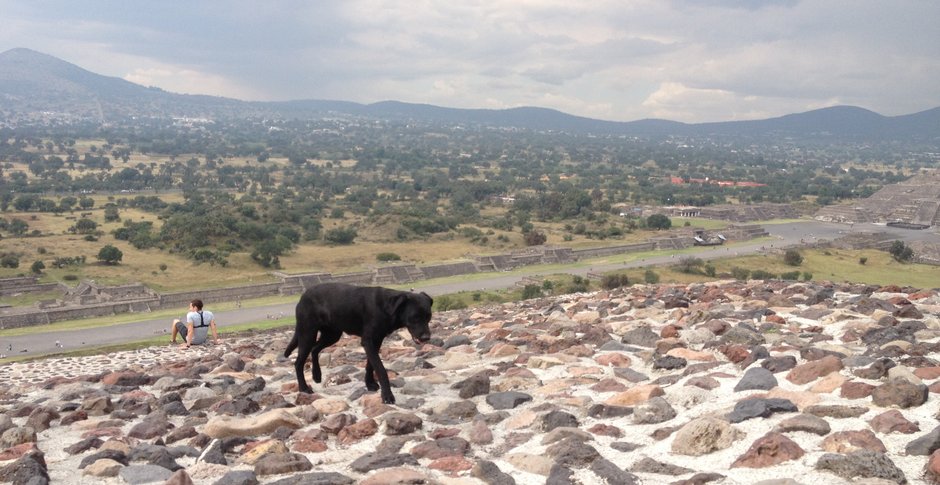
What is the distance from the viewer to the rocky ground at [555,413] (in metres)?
4.48

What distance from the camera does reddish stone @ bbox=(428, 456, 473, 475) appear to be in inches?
185

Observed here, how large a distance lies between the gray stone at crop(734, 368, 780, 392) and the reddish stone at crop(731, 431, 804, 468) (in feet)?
4.54

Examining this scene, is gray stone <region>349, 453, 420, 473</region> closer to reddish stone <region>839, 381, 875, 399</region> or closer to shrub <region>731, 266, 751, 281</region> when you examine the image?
reddish stone <region>839, 381, 875, 399</region>

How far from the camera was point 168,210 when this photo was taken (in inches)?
2532

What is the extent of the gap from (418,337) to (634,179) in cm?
11887

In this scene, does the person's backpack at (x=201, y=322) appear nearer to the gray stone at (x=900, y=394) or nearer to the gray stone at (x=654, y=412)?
the gray stone at (x=654, y=412)

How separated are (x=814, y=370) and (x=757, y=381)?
1.69 ft

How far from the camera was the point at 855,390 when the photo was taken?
531 centimetres

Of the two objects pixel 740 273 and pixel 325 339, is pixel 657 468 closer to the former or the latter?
pixel 325 339

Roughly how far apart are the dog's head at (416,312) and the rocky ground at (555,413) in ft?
2.07

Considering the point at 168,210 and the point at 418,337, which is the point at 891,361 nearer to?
the point at 418,337

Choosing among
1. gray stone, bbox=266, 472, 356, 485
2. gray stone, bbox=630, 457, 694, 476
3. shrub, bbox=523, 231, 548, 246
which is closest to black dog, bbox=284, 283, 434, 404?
gray stone, bbox=266, 472, 356, 485

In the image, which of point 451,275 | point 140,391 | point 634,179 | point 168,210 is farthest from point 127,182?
point 140,391

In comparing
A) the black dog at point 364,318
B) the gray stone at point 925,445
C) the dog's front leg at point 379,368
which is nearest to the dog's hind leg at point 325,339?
the black dog at point 364,318
